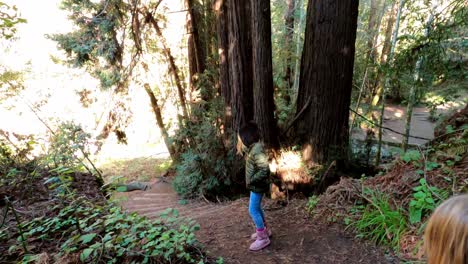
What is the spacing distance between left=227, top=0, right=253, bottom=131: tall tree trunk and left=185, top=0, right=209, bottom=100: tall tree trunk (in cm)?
341

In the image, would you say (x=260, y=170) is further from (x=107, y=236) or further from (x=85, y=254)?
(x=85, y=254)

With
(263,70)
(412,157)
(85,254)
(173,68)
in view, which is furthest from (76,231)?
(173,68)

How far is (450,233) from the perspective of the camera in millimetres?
1154

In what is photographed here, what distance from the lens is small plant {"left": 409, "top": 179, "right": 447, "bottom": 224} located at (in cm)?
321

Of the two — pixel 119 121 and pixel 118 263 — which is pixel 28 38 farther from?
pixel 118 263

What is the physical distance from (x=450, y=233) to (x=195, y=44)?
9131 mm

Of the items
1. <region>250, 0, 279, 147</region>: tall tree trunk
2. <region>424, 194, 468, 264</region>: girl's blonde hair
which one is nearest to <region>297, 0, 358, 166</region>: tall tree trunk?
<region>250, 0, 279, 147</region>: tall tree trunk

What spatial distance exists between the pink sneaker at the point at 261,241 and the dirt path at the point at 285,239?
0.19 ft

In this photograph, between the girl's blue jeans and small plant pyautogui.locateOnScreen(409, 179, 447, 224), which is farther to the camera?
the girl's blue jeans

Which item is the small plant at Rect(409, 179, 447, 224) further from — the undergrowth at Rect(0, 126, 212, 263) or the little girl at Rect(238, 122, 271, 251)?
the undergrowth at Rect(0, 126, 212, 263)

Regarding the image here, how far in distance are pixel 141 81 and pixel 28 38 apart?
270 inches

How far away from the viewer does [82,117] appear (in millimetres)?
11367

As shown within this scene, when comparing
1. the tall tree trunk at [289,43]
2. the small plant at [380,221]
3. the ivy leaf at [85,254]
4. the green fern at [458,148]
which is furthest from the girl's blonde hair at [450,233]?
the tall tree trunk at [289,43]

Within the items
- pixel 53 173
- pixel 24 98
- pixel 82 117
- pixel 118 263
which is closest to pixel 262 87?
pixel 53 173
